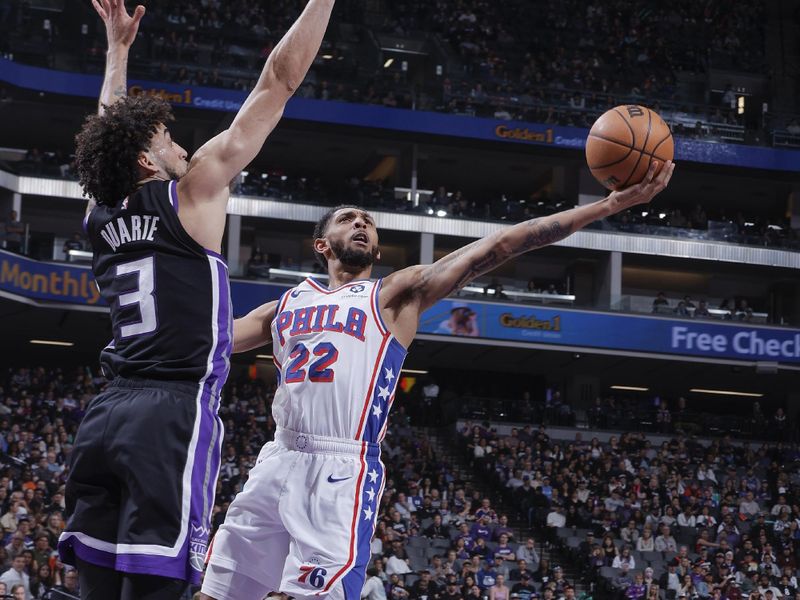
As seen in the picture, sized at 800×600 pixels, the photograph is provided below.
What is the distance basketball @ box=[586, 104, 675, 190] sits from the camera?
229 inches

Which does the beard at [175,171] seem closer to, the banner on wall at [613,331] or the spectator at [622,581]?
the spectator at [622,581]

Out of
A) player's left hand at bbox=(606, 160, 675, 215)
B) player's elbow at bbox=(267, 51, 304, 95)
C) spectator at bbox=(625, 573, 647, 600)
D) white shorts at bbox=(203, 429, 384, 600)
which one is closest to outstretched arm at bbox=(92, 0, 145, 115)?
player's elbow at bbox=(267, 51, 304, 95)

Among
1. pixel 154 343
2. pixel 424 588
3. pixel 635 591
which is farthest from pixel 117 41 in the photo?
pixel 635 591

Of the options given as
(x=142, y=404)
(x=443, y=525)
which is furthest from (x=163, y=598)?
(x=443, y=525)

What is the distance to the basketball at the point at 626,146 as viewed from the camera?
5824 mm

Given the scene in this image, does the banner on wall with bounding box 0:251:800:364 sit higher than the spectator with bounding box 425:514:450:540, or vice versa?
the banner on wall with bounding box 0:251:800:364

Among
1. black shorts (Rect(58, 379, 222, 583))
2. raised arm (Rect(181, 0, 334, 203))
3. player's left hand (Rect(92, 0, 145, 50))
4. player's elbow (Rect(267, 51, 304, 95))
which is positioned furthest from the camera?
player's left hand (Rect(92, 0, 145, 50))

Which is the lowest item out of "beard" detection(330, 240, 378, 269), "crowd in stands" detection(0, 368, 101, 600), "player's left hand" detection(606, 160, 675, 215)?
"crowd in stands" detection(0, 368, 101, 600)

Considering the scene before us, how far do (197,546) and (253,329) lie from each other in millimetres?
2372

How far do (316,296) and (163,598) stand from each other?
2522 millimetres

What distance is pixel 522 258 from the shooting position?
36438 millimetres

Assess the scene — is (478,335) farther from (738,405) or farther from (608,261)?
(738,405)

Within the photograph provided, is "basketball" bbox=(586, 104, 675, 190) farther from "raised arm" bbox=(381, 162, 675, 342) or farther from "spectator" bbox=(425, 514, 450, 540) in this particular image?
"spectator" bbox=(425, 514, 450, 540)

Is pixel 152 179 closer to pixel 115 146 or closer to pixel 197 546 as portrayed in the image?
pixel 115 146
